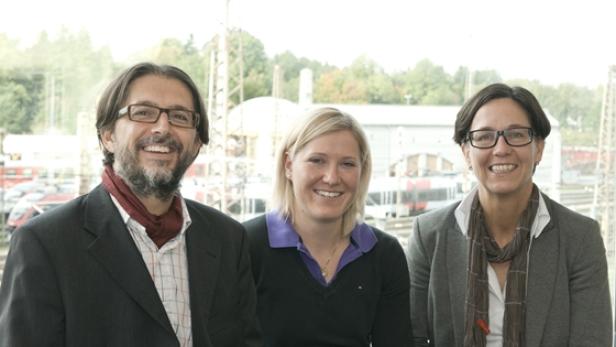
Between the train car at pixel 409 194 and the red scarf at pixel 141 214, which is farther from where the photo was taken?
the train car at pixel 409 194

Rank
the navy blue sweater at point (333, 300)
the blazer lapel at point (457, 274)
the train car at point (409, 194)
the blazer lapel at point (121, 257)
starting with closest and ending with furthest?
the blazer lapel at point (121, 257), the navy blue sweater at point (333, 300), the blazer lapel at point (457, 274), the train car at point (409, 194)

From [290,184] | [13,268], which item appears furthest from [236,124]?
[13,268]

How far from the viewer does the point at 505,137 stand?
192cm

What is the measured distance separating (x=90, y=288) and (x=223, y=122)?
1.72 m

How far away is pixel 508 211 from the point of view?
6.50 feet

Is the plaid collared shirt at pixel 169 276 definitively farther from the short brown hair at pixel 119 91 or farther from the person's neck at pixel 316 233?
the person's neck at pixel 316 233

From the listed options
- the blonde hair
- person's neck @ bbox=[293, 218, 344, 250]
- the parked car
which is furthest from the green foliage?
person's neck @ bbox=[293, 218, 344, 250]

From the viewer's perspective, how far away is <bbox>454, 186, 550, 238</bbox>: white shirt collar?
196 cm

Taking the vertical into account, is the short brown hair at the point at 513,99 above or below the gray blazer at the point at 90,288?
above

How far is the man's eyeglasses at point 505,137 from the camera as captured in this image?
6.32 feet

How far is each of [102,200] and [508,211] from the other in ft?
3.79

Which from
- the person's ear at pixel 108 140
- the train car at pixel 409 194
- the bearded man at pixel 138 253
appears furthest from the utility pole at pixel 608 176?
the person's ear at pixel 108 140

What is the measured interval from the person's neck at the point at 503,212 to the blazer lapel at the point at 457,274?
0.09m

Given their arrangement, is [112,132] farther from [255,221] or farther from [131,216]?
[255,221]
